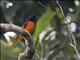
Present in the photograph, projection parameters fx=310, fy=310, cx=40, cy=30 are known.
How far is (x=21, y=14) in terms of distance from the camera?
3.01 m

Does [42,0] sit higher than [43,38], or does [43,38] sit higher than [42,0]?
[42,0]

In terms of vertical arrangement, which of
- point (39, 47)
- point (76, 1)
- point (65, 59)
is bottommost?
point (65, 59)

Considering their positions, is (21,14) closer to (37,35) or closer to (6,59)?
(37,35)

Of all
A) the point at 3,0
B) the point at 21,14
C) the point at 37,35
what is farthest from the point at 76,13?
the point at 3,0

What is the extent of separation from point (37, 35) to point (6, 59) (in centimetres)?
60

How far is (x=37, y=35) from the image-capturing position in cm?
216

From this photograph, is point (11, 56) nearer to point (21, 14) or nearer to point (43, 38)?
point (43, 38)

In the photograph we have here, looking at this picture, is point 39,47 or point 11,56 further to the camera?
point 39,47

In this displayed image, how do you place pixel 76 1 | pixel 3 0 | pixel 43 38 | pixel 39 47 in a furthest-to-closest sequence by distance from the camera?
pixel 76 1 → pixel 43 38 → pixel 39 47 → pixel 3 0

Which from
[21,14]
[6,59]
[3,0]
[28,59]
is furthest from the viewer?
[21,14]

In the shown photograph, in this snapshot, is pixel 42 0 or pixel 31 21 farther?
pixel 31 21

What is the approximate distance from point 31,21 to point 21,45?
2.17 ft

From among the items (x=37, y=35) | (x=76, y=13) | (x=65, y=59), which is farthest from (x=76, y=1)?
(x=37, y=35)

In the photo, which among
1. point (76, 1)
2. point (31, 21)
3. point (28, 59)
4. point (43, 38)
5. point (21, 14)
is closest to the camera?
point (28, 59)
